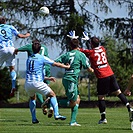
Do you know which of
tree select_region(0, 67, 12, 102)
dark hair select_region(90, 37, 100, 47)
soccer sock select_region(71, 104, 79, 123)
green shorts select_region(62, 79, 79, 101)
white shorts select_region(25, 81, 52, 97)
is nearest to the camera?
white shorts select_region(25, 81, 52, 97)

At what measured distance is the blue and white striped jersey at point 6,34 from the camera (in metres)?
17.0

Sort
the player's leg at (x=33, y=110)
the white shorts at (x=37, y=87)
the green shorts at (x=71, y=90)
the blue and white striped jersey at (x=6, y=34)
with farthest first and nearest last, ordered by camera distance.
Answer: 1. the blue and white striped jersey at (x=6, y=34)
2. the player's leg at (x=33, y=110)
3. the green shorts at (x=71, y=90)
4. the white shorts at (x=37, y=87)

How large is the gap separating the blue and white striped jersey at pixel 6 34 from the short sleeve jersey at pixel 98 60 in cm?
214

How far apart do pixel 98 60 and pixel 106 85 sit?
66cm

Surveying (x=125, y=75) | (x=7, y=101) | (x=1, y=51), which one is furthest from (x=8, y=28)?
(x=125, y=75)

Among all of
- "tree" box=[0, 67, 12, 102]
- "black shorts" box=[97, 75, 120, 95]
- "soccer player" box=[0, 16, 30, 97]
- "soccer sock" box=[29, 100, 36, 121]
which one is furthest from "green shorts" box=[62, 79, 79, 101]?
"tree" box=[0, 67, 12, 102]

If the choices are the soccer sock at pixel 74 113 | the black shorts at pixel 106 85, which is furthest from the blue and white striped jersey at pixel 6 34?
the soccer sock at pixel 74 113

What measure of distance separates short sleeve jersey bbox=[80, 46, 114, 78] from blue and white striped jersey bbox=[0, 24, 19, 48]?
7.03 feet

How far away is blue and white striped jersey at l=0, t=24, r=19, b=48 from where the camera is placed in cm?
1702

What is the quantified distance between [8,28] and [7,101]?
2112 cm

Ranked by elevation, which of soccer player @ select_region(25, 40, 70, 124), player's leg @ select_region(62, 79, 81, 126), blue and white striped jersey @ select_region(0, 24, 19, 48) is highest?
blue and white striped jersey @ select_region(0, 24, 19, 48)

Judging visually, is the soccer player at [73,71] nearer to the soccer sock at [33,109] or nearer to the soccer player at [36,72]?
the soccer player at [36,72]

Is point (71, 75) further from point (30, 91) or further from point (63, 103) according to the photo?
point (63, 103)

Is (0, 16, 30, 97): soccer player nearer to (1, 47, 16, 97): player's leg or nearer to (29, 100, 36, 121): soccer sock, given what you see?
(1, 47, 16, 97): player's leg
